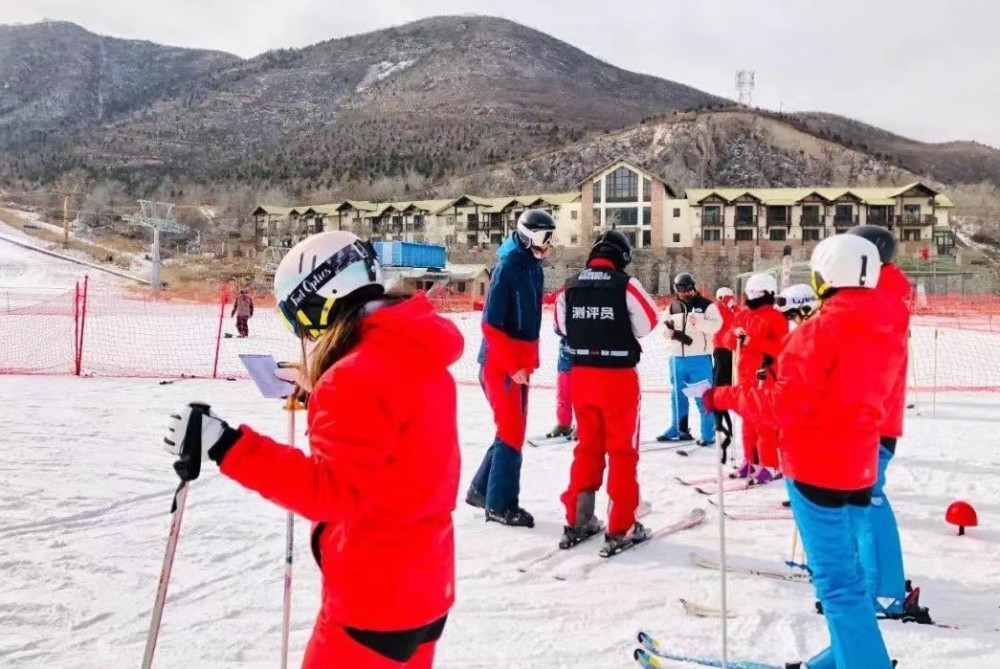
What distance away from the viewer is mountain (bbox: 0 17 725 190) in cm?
12444

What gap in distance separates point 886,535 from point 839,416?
1094 mm

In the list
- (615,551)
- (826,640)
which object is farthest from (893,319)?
(615,551)

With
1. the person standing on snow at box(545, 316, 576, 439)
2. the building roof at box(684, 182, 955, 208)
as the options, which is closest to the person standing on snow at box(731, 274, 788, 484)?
the person standing on snow at box(545, 316, 576, 439)

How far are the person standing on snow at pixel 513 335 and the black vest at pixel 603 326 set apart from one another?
385mm

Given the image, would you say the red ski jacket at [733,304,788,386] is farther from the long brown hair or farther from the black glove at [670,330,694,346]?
the long brown hair

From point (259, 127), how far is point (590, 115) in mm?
72488

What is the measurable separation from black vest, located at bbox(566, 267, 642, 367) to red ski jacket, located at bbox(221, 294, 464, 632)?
244 centimetres

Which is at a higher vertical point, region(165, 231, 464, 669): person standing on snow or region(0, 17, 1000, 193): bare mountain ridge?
region(0, 17, 1000, 193): bare mountain ridge

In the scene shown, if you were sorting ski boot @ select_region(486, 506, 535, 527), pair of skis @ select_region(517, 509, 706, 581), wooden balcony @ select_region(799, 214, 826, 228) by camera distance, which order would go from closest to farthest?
pair of skis @ select_region(517, 509, 706, 581) < ski boot @ select_region(486, 506, 535, 527) < wooden balcony @ select_region(799, 214, 826, 228)

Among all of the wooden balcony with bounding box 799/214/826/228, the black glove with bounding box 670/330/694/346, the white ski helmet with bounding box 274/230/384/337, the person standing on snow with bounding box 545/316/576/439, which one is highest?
the wooden balcony with bounding box 799/214/826/228

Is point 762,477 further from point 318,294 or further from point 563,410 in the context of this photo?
point 318,294

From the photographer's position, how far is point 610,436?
4363mm

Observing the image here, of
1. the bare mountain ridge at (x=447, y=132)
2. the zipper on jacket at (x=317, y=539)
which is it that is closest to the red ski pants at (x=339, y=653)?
the zipper on jacket at (x=317, y=539)

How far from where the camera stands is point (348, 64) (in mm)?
195375
